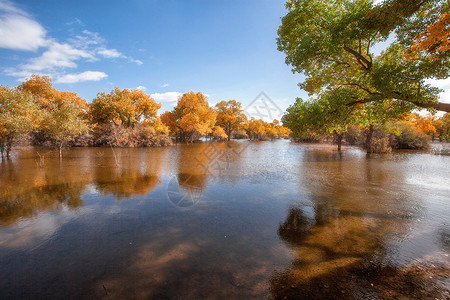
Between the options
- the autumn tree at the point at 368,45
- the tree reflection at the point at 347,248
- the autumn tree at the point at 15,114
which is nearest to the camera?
the tree reflection at the point at 347,248

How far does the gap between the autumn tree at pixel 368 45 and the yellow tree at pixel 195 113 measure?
29.7 metres

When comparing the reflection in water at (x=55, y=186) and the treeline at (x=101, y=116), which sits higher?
the treeline at (x=101, y=116)

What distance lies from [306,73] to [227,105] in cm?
4475

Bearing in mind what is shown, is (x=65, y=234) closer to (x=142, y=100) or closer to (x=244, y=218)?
(x=244, y=218)

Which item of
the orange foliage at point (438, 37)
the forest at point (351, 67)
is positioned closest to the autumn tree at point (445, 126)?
the forest at point (351, 67)

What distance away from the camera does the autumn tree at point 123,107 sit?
3572cm

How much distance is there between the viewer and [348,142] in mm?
43969

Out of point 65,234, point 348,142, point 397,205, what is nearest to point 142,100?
point 65,234

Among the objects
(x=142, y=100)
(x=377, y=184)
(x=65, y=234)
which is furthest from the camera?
(x=142, y=100)

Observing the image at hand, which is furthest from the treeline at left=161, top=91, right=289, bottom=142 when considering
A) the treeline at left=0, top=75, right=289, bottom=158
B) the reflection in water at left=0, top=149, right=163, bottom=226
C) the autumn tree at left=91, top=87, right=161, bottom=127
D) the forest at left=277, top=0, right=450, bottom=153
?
the forest at left=277, top=0, right=450, bottom=153

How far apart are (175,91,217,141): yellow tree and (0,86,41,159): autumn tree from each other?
79.8ft

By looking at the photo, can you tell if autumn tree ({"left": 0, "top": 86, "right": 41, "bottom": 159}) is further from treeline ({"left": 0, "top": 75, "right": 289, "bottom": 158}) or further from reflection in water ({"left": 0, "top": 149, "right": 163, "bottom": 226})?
reflection in water ({"left": 0, "top": 149, "right": 163, "bottom": 226})

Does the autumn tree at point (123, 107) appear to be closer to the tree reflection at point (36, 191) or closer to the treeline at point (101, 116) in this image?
the treeline at point (101, 116)

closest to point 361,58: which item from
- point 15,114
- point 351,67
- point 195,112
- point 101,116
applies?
point 351,67
